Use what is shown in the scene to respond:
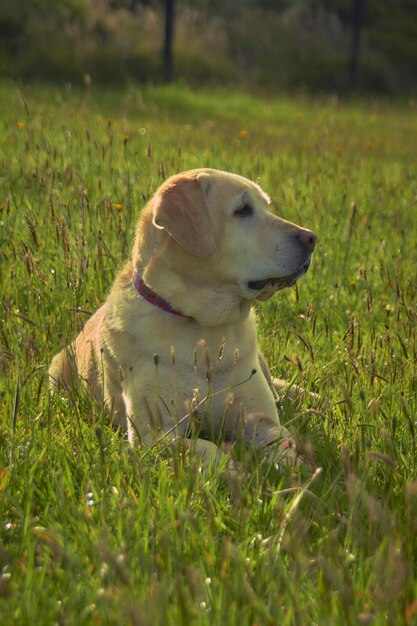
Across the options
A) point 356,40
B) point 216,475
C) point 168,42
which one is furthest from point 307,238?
point 356,40

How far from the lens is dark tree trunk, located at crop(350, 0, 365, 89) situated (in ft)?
72.6

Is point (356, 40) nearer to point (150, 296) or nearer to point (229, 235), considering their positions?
point (229, 235)

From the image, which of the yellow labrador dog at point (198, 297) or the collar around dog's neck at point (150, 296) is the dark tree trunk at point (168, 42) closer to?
the yellow labrador dog at point (198, 297)

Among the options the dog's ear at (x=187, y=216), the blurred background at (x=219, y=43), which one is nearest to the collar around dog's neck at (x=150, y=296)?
the dog's ear at (x=187, y=216)

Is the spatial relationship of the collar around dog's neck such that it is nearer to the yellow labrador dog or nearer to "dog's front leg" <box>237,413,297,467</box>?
the yellow labrador dog

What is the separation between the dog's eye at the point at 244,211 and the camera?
3.83m

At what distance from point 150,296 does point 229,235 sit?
414mm

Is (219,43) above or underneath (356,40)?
above

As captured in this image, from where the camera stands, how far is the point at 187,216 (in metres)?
3.67

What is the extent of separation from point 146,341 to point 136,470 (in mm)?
980

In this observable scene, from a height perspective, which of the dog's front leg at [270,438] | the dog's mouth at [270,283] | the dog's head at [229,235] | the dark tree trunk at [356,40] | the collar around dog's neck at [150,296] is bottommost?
the dark tree trunk at [356,40]

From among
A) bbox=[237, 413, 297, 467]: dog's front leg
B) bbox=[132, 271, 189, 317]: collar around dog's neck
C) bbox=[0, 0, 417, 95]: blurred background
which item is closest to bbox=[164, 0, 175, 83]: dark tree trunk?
bbox=[0, 0, 417, 95]: blurred background

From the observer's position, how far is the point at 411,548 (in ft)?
8.28

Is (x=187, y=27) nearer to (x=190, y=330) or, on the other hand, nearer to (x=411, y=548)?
(x=190, y=330)
